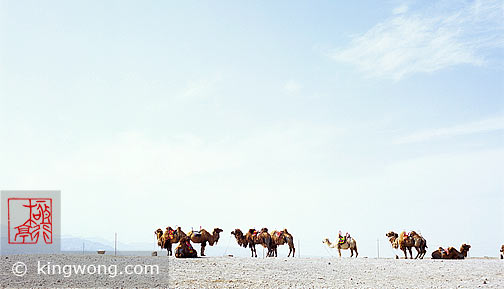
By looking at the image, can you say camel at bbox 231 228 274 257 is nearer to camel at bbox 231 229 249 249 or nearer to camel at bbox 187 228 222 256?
camel at bbox 231 229 249 249

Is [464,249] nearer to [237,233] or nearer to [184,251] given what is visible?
[237,233]

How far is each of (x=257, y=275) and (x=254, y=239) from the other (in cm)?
1603

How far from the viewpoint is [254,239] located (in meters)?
35.6

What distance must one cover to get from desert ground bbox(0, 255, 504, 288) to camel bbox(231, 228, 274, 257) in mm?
9928

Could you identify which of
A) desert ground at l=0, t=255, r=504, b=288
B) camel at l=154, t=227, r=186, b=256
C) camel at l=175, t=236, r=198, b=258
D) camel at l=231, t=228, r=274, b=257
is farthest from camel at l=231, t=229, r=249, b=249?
desert ground at l=0, t=255, r=504, b=288

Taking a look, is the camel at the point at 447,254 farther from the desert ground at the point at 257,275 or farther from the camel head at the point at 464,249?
the desert ground at the point at 257,275

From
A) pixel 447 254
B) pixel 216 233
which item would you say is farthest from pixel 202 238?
pixel 447 254

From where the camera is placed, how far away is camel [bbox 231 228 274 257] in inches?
1378

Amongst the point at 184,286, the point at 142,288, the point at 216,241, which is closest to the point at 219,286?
the point at 184,286

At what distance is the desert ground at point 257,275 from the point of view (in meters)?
16.5

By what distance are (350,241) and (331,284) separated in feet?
53.9

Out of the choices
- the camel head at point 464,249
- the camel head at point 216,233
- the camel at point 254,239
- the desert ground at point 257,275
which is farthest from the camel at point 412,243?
the camel head at point 216,233

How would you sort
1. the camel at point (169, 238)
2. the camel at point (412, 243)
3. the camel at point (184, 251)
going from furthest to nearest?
the camel at point (412, 243) → the camel at point (169, 238) → the camel at point (184, 251)

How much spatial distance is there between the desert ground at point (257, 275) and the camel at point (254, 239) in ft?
32.6
